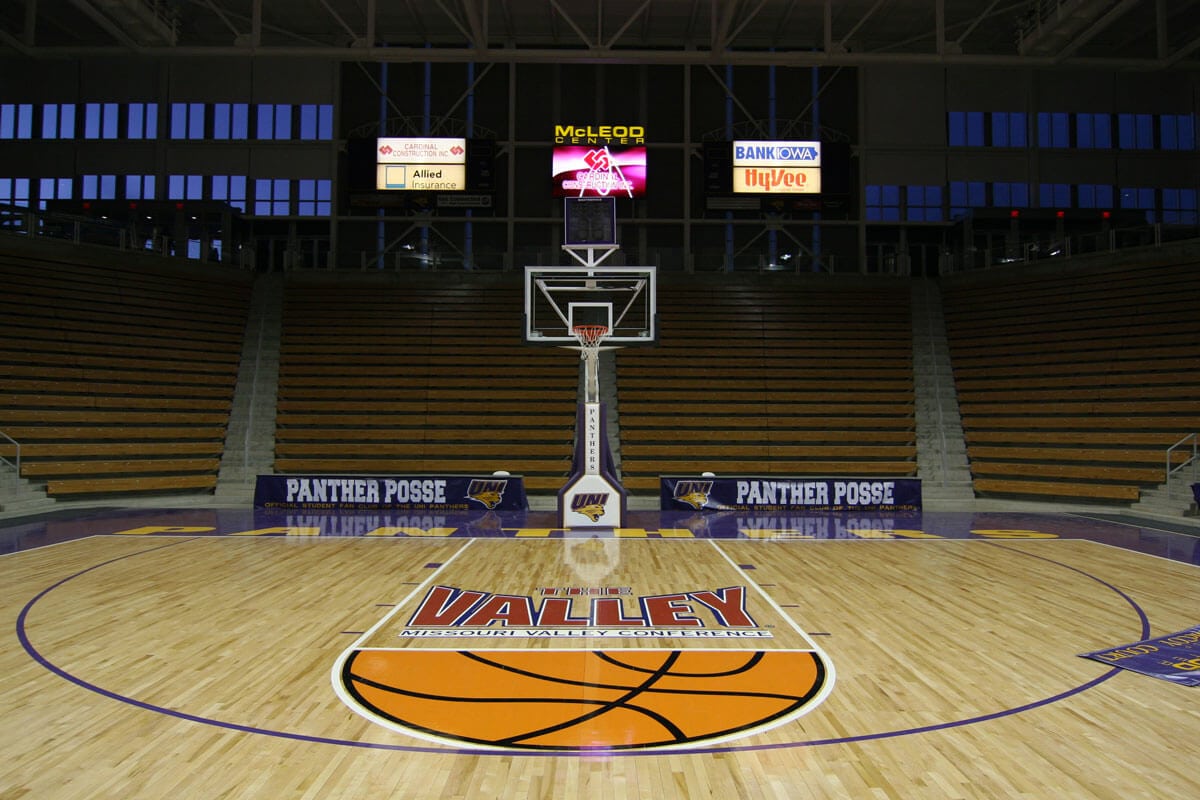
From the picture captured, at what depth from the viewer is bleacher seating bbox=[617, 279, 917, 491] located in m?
15.1

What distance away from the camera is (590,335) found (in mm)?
11430

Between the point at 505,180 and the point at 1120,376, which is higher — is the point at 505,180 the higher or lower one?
the higher one

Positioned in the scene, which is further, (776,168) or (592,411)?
(776,168)

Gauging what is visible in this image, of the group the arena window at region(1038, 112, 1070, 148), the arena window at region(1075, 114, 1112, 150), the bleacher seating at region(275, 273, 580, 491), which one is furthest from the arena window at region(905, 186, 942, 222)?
the bleacher seating at region(275, 273, 580, 491)

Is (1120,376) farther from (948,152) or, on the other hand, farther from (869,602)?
(869,602)

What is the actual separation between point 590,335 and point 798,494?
15.5ft

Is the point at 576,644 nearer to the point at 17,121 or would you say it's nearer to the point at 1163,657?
the point at 1163,657

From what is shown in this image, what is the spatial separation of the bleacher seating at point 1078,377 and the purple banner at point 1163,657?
8.93 metres

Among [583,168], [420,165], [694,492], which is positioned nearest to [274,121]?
[420,165]

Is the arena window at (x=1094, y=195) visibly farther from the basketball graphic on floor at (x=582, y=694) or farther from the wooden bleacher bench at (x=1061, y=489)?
the basketball graphic on floor at (x=582, y=694)

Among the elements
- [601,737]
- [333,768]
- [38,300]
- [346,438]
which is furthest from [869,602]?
[38,300]

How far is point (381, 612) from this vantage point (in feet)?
20.5

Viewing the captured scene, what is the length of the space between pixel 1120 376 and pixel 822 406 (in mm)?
5844

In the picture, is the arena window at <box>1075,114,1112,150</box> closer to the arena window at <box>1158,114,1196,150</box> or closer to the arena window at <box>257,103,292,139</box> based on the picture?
the arena window at <box>1158,114,1196,150</box>
